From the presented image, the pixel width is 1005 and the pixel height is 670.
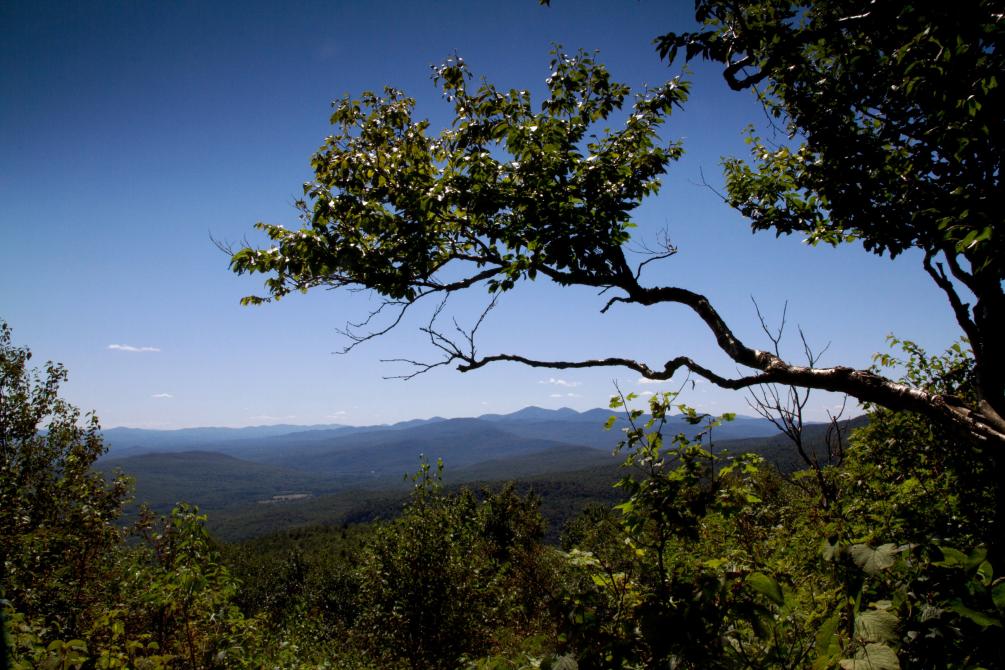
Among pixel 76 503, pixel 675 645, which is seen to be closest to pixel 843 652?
pixel 675 645

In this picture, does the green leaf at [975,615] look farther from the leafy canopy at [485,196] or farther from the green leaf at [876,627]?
the leafy canopy at [485,196]

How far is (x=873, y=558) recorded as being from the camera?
1949mm

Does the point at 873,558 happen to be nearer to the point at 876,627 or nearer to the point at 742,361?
the point at 876,627

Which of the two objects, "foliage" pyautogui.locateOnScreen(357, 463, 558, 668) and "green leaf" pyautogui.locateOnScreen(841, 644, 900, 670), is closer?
"green leaf" pyautogui.locateOnScreen(841, 644, 900, 670)

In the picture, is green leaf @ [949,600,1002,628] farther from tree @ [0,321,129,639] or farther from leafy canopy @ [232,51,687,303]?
tree @ [0,321,129,639]

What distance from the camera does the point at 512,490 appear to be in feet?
160

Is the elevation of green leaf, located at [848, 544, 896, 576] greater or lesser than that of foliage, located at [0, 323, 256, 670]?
greater

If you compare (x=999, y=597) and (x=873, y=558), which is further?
(x=873, y=558)

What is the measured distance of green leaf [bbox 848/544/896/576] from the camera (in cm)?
187

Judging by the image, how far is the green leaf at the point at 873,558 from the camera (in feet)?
6.15

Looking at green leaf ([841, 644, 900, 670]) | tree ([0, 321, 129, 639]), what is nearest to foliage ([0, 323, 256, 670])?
tree ([0, 321, 129, 639])

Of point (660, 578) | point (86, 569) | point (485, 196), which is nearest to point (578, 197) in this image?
point (485, 196)

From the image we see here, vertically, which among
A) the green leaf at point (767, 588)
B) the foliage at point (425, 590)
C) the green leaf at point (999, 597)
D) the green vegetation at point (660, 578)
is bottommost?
the foliage at point (425, 590)

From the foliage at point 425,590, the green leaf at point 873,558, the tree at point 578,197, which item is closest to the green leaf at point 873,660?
the green leaf at point 873,558
